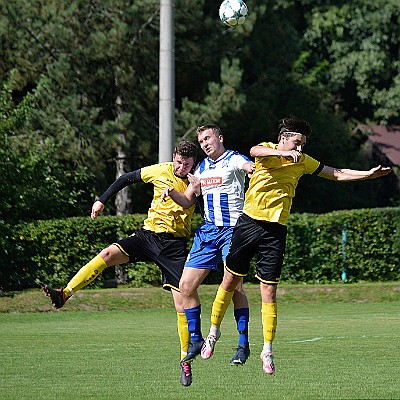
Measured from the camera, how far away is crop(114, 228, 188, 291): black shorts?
11.2m

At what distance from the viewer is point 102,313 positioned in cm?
1997

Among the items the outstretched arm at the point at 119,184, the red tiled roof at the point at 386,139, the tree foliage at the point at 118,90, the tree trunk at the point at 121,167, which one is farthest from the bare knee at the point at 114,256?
the red tiled roof at the point at 386,139

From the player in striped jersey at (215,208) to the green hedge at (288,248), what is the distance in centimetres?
1166

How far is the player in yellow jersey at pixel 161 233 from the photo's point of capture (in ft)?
36.5

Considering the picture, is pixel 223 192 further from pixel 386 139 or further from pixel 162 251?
pixel 386 139

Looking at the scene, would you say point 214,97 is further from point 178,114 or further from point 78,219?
point 78,219

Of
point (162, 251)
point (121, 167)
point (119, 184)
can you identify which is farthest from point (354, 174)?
point (121, 167)

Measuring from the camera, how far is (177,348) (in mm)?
13070

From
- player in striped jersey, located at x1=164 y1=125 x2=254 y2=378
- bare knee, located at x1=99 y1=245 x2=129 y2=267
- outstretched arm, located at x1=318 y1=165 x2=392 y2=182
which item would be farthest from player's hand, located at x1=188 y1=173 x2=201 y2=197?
bare knee, located at x1=99 y1=245 x2=129 y2=267

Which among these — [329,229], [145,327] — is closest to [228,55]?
[329,229]

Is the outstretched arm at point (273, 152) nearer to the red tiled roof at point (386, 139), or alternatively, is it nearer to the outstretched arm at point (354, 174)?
the outstretched arm at point (354, 174)

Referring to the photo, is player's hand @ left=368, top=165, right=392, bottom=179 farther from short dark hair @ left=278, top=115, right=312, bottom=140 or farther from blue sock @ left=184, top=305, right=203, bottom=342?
blue sock @ left=184, top=305, right=203, bottom=342

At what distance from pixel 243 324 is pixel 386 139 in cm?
2865

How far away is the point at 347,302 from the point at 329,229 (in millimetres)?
2604
